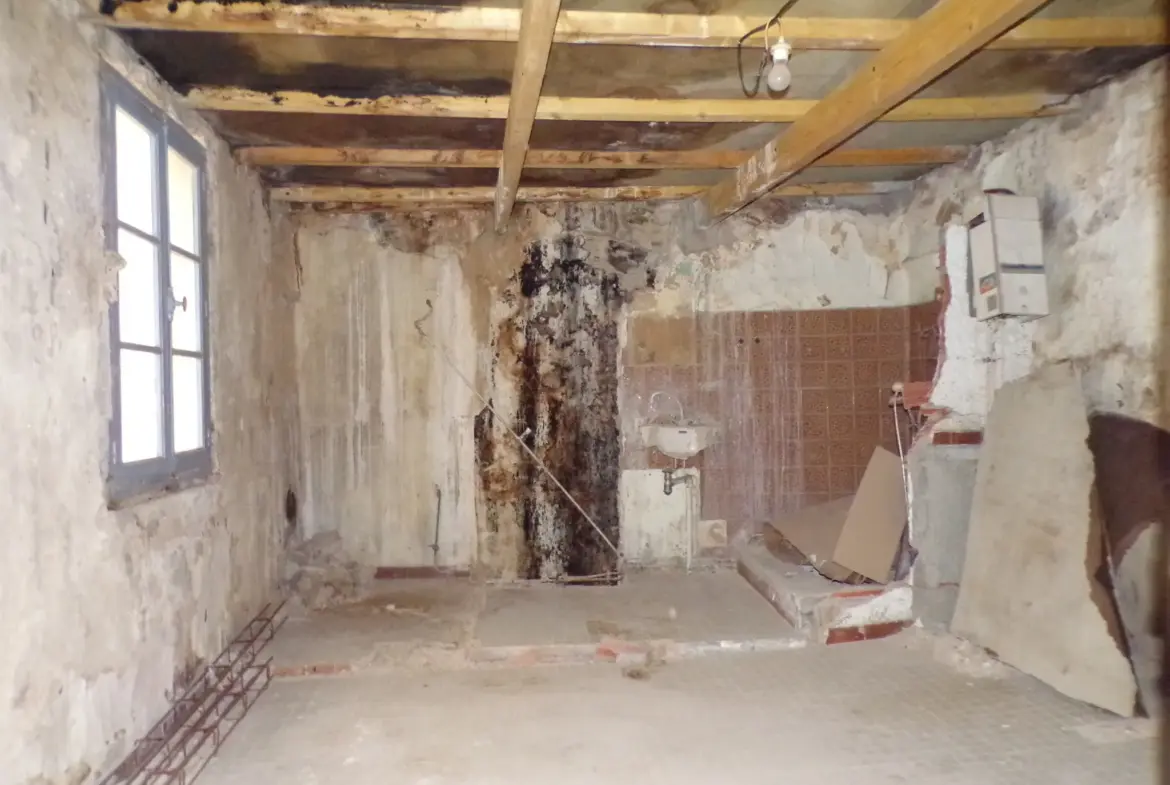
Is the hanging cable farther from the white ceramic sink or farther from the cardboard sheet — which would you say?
the cardboard sheet

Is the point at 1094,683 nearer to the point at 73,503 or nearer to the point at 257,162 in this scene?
the point at 73,503

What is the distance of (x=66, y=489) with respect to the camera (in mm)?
2088

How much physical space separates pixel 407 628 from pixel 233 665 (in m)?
0.88

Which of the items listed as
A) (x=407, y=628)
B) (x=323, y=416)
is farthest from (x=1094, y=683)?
(x=323, y=416)

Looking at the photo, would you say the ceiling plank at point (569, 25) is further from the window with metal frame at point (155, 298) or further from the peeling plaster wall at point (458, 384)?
the peeling plaster wall at point (458, 384)

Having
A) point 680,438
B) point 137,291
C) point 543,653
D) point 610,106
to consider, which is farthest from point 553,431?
point 137,291

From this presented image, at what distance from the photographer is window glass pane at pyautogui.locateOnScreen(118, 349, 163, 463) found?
2.48 m

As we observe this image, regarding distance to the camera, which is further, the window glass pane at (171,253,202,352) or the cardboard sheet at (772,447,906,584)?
the cardboard sheet at (772,447,906,584)

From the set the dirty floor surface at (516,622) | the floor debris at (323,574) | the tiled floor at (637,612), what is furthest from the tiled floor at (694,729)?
the floor debris at (323,574)

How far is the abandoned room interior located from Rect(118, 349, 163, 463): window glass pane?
16mm

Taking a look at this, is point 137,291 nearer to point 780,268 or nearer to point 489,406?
point 489,406

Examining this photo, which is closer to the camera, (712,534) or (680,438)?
(680,438)

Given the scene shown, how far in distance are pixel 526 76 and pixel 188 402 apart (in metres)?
1.94

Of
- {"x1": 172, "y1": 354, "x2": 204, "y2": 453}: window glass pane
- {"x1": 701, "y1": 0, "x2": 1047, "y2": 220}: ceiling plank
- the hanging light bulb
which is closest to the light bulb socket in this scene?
the hanging light bulb
